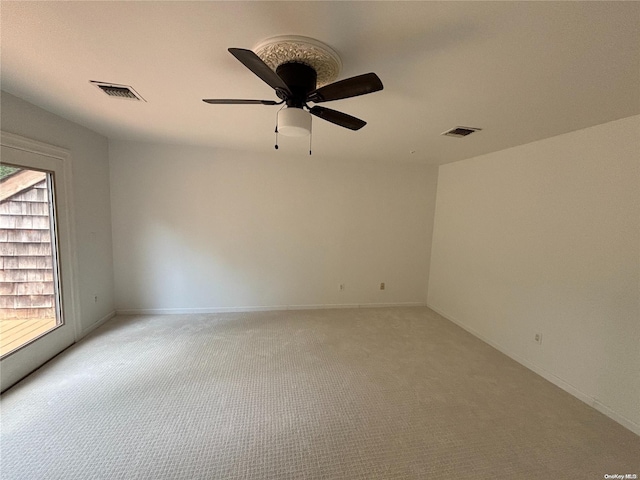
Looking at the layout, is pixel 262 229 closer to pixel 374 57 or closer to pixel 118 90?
pixel 118 90

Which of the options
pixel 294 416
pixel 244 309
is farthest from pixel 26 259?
pixel 294 416

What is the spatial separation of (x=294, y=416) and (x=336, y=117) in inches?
85.1

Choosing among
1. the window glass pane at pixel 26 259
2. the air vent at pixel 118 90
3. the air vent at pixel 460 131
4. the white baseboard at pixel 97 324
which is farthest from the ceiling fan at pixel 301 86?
the white baseboard at pixel 97 324

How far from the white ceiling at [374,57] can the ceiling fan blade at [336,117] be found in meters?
0.24

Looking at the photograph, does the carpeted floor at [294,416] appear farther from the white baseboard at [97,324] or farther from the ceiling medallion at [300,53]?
the ceiling medallion at [300,53]

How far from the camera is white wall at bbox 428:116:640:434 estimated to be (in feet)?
6.75

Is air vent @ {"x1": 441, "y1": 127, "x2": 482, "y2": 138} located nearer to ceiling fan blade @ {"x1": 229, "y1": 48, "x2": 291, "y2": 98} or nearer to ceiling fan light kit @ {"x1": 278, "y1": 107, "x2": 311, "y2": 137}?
ceiling fan light kit @ {"x1": 278, "y1": 107, "x2": 311, "y2": 137}

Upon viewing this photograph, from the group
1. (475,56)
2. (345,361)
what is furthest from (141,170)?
(475,56)

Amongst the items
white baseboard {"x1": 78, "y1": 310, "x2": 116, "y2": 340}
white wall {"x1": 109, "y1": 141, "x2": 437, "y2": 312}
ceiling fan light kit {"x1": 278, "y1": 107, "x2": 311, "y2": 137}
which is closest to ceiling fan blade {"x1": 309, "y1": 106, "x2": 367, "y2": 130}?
ceiling fan light kit {"x1": 278, "y1": 107, "x2": 311, "y2": 137}

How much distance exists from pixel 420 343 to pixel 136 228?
404 centimetres

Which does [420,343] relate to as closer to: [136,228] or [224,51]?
[224,51]

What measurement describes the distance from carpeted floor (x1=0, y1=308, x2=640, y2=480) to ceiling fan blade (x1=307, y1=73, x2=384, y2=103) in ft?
7.10

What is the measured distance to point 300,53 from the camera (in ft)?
4.50

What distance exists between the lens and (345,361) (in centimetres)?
278
